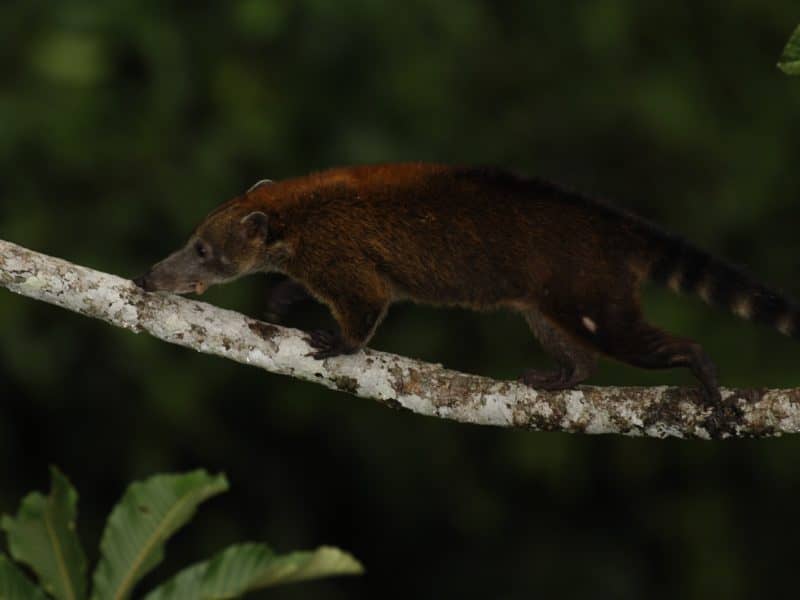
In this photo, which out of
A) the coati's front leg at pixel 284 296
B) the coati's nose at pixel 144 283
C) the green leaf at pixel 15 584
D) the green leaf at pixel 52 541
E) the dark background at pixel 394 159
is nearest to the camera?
the green leaf at pixel 15 584

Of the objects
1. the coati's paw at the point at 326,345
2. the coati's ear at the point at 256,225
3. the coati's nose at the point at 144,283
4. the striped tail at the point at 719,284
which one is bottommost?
the coati's nose at the point at 144,283

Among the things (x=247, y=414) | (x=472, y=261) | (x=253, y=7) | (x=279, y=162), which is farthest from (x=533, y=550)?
(x=472, y=261)

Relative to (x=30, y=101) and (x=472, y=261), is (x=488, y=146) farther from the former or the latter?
(x=472, y=261)

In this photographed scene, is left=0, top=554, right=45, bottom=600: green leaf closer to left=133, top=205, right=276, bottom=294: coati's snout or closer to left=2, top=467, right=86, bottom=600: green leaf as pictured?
left=2, top=467, right=86, bottom=600: green leaf

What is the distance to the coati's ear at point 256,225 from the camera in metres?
6.50

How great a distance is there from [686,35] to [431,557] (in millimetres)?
4622

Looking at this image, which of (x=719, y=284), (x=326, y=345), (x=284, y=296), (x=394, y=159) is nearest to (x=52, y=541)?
(x=326, y=345)

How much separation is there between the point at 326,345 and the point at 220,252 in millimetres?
915

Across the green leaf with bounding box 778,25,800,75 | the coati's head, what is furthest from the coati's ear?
the green leaf with bounding box 778,25,800,75

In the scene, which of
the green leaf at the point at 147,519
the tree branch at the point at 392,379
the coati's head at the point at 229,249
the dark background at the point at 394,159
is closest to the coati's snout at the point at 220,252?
the coati's head at the point at 229,249

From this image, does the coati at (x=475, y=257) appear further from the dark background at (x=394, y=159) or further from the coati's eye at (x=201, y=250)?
the dark background at (x=394, y=159)

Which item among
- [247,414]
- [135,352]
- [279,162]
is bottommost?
[135,352]

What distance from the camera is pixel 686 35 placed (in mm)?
11742

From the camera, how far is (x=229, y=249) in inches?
A: 261
